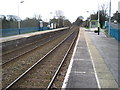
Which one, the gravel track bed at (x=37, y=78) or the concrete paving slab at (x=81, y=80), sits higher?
the concrete paving slab at (x=81, y=80)

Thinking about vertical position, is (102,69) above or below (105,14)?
below

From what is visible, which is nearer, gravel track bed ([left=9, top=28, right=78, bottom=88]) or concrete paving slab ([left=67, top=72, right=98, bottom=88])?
concrete paving slab ([left=67, top=72, right=98, bottom=88])

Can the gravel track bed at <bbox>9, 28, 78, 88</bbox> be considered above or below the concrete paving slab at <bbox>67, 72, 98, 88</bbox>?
below

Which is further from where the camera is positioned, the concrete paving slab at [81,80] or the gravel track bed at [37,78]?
the gravel track bed at [37,78]

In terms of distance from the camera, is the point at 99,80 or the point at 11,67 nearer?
the point at 99,80

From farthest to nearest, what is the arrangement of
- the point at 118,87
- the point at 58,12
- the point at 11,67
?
the point at 58,12, the point at 11,67, the point at 118,87

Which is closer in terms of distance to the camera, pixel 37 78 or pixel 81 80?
pixel 81 80

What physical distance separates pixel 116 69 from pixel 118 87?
3.21m

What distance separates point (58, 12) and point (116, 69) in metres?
121

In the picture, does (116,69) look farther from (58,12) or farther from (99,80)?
(58,12)

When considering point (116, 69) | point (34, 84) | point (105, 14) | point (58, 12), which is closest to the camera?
point (34, 84)

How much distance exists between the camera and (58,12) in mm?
129500

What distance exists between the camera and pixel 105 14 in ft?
280

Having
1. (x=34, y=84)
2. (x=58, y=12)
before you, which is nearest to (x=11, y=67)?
(x=34, y=84)
